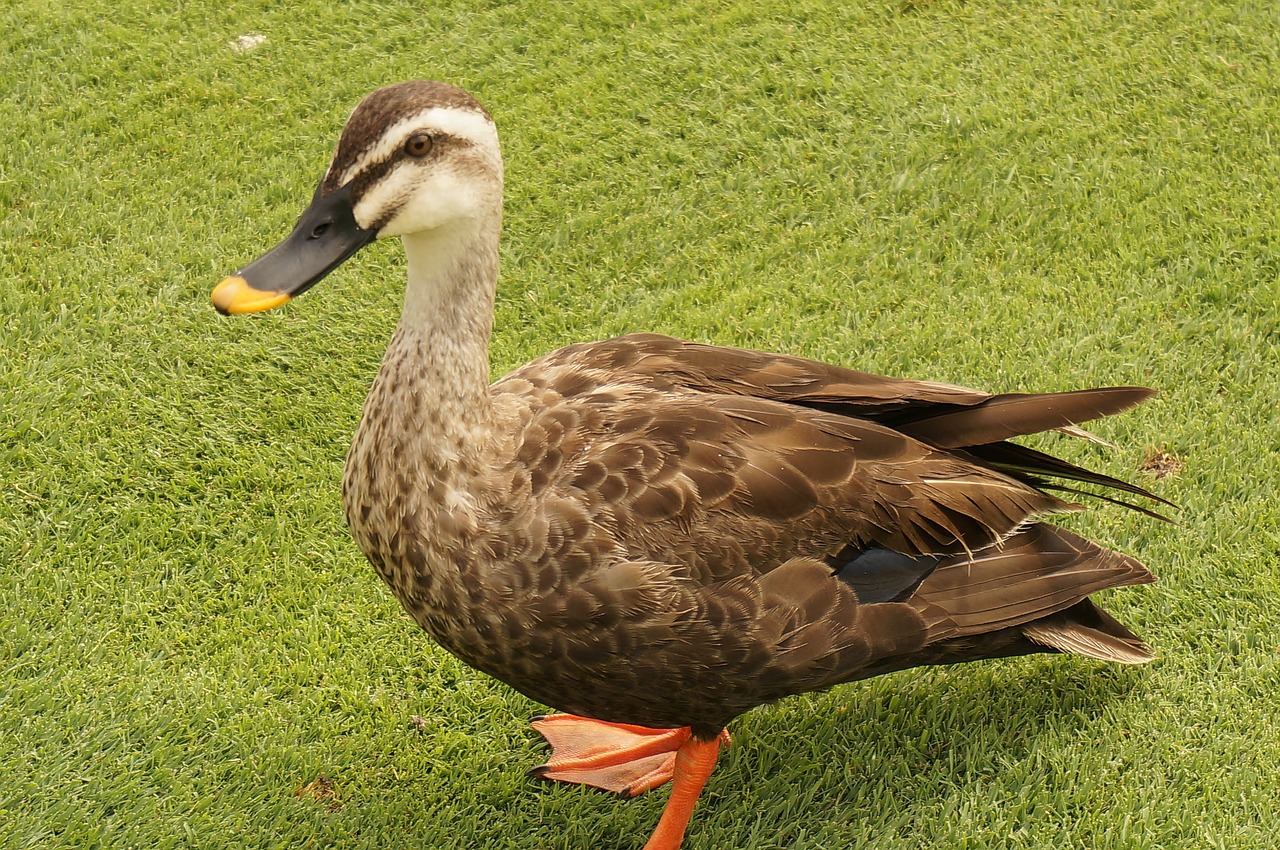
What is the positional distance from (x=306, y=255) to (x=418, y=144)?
31 centimetres

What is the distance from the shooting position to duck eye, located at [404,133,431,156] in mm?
2359

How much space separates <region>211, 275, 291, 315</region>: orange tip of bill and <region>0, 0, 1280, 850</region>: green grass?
1.35m

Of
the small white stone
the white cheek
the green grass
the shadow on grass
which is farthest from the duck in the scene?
the small white stone

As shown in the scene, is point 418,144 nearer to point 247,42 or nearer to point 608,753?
point 608,753

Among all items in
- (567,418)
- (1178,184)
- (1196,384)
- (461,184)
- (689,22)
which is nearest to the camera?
(461,184)

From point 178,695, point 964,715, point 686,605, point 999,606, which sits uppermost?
point 686,605

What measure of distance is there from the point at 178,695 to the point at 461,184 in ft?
5.48

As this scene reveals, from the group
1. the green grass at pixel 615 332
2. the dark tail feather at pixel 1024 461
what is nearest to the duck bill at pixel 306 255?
the green grass at pixel 615 332

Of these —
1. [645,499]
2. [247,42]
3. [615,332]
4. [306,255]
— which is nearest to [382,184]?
[306,255]

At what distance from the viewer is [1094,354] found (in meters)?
4.13

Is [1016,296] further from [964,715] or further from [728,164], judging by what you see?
[964,715]

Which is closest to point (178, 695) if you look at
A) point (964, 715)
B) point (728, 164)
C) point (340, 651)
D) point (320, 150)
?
point (340, 651)

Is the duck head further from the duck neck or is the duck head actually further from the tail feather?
the tail feather

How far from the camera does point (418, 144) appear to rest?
2.37 m
